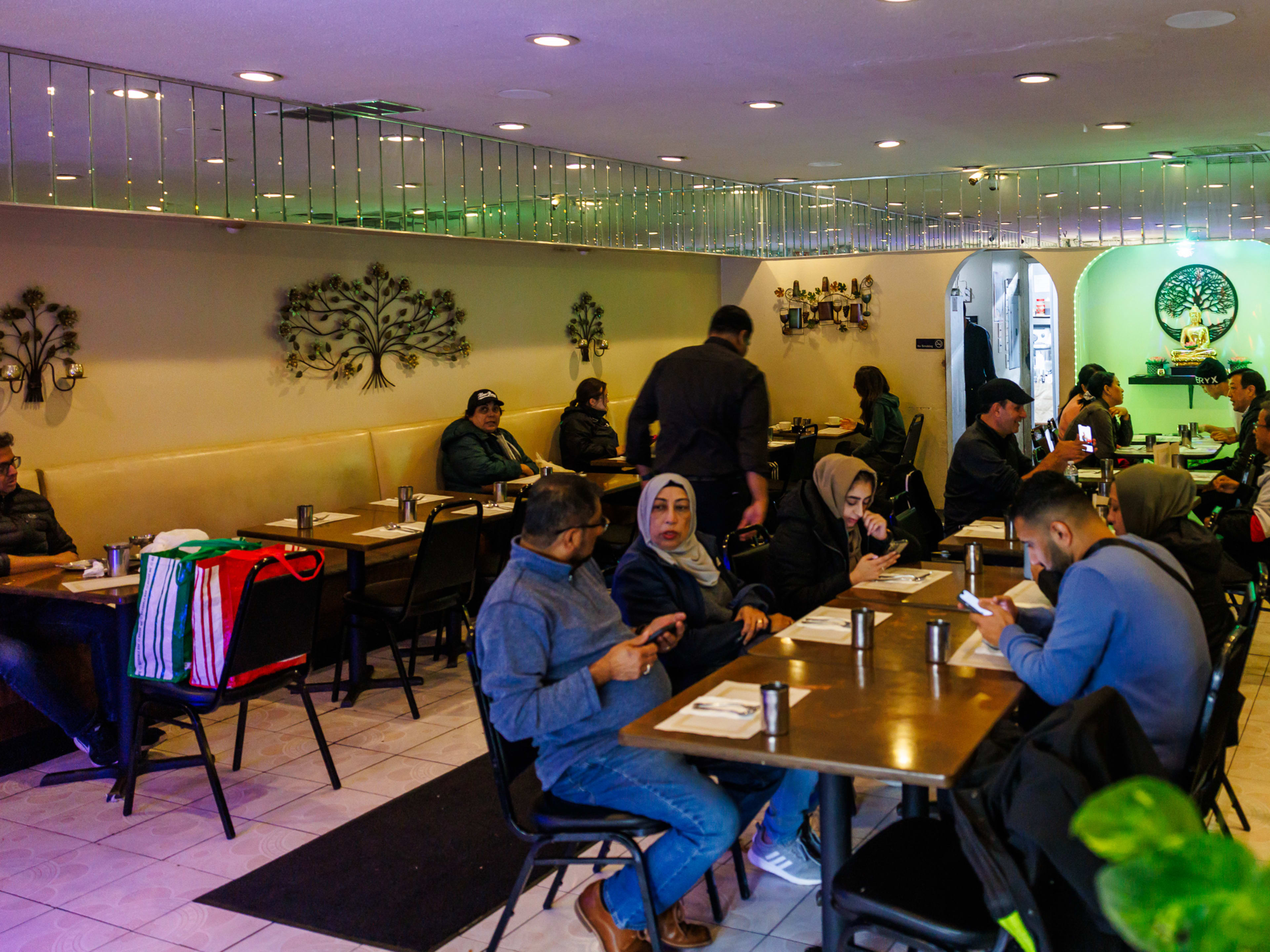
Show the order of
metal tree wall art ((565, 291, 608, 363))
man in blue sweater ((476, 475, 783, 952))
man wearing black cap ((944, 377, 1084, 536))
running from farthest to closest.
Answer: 1. metal tree wall art ((565, 291, 608, 363))
2. man wearing black cap ((944, 377, 1084, 536))
3. man in blue sweater ((476, 475, 783, 952))

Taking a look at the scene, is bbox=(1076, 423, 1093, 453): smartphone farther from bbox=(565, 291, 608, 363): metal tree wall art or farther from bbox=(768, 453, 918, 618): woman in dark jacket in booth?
bbox=(565, 291, 608, 363): metal tree wall art

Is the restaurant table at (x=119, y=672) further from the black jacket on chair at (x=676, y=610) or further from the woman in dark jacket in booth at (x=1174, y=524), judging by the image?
the woman in dark jacket in booth at (x=1174, y=524)

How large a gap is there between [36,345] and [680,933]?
174 inches

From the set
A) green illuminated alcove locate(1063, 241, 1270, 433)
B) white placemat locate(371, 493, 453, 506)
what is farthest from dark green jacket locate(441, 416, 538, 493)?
green illuminated alcove locate(1063, 241, 1270, 433)

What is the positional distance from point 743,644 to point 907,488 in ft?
7.63

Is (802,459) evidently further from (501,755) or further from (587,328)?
(501,755)

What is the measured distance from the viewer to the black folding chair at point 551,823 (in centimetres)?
277

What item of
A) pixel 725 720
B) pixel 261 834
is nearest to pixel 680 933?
pixel 725 720

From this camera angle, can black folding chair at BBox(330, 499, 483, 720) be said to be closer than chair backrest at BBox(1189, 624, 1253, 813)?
No

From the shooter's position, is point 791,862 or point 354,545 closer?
point 791,862

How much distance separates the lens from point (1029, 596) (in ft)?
12.1

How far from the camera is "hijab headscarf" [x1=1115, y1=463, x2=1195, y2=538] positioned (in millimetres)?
3725

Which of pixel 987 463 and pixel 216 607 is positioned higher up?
pixel 987 463

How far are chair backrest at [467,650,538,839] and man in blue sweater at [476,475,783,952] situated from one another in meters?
0.02
